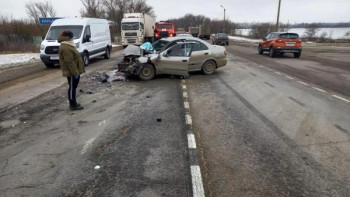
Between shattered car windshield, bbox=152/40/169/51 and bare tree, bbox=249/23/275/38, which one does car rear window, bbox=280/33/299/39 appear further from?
bare tree, bbox=249/23/275/38

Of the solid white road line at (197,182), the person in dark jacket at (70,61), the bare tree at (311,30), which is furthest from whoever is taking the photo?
the bare tree at (311,30)

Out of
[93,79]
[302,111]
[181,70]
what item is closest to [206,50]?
[181,70]

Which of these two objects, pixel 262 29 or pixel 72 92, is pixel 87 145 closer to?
pixel 72 92

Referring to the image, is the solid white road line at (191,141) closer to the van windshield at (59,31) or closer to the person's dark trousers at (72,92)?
the person's dark trousers at (72,92)

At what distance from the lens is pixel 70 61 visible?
276 inches

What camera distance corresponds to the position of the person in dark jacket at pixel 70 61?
22.8 feet

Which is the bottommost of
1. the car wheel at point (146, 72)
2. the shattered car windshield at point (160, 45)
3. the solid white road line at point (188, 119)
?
the solid white road line at point (188, 119)

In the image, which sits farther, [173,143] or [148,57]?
[148,57]

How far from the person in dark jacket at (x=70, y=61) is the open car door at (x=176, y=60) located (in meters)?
4.41

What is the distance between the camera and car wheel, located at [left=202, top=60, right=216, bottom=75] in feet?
40.4

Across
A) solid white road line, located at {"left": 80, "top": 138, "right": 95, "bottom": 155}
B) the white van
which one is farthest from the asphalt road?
the white van

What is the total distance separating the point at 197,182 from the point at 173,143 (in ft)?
4.50

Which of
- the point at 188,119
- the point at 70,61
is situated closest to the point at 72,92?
the point at 70,61

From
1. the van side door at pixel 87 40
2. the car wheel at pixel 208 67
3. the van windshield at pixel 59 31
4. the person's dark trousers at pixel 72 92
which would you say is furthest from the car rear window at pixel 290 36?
the person's dark trousers at pixel 72 92
